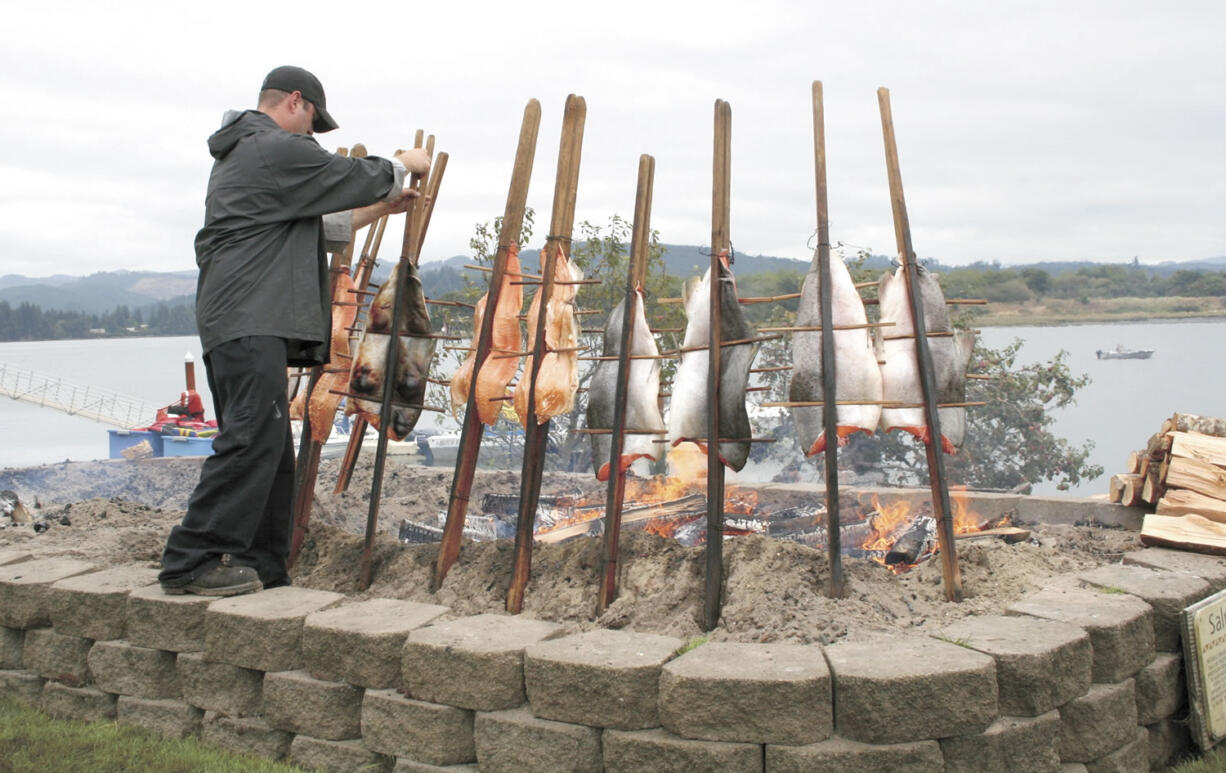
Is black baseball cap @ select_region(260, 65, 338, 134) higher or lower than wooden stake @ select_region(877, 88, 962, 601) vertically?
higher

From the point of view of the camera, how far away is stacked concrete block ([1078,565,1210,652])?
357cm

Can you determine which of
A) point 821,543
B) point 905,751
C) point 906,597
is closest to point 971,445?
point 821,543

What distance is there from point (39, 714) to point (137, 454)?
6099 mm

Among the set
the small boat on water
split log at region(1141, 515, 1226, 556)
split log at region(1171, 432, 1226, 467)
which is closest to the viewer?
split log at region(1141, 515, 1226, 556)

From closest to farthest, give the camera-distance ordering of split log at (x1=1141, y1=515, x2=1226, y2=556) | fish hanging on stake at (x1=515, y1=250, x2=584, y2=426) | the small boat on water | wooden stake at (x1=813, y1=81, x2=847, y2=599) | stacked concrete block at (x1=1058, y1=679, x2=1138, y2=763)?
stacked concrete block at (x1=1058, y1=679, x2=1138, y2=763), wooden stake at (x1=813, y1=81, x2=847, y2=599), fish hanging on stake at (x1=515, y1=250, x2=584, y2=426), split log at (x1=1141, y1=515, x2=1226, y2=556), the small boat on water

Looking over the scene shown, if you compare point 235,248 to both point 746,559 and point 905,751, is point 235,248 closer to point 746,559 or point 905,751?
point 746,559

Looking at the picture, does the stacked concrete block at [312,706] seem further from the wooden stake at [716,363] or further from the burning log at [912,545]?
the burning log at [912,545]

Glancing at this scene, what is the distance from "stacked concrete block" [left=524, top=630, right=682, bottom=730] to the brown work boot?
154cm

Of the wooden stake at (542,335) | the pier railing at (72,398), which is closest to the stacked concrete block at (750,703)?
the wooden stake at (542,335)

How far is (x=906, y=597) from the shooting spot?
3.72 metres

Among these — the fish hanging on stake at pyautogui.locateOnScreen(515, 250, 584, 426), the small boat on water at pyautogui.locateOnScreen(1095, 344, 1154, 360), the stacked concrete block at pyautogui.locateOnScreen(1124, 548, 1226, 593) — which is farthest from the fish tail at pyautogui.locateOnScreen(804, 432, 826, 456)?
the small boat on water at pyautogui.locateOnScreen(1095, 344, 1154, 360)

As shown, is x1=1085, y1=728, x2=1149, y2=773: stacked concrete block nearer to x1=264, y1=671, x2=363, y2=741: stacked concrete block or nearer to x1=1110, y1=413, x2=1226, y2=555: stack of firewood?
x1=1110, y1=413, x2=1226, y2=555: stack of firewood

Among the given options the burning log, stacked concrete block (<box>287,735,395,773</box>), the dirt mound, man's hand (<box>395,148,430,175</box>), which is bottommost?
stacked concrete block (<box>287,735,395,773</box>)

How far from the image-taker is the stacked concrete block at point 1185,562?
390 cm
